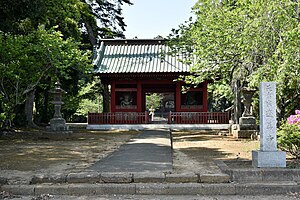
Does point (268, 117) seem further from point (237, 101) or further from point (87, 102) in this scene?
point (87, 102)

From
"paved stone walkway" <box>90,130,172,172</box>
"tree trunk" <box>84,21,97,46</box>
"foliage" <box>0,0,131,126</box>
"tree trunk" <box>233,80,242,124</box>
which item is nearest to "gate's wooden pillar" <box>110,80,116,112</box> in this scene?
"foliage" <box>0,0,131,126</box>

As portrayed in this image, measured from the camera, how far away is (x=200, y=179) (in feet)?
21.2

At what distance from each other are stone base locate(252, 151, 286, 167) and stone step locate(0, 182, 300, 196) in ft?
2.62

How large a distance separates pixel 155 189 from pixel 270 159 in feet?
8.57

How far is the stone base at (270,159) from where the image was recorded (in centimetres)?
694

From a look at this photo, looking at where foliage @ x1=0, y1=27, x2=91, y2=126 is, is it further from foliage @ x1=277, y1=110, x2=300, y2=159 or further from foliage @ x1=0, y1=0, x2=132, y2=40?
foliage @ x1=277, y1=110, x2=300, y2=159

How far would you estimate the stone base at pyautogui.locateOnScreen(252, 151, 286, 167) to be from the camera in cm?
694

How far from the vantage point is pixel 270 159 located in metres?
6.98

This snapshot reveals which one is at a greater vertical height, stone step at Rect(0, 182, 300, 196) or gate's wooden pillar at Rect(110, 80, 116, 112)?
gate's wooden pillar at Rect(110, 80, 116, 112)

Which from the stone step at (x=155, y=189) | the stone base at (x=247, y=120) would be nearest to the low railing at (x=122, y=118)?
the stone base at (x=247, y=120)

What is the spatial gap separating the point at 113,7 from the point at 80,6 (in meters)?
8.58

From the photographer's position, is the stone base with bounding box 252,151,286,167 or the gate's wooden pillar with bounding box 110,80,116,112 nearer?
the stone base with bounding box 252,151,286,167

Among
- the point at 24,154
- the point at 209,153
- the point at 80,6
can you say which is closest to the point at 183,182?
the point at 209,153

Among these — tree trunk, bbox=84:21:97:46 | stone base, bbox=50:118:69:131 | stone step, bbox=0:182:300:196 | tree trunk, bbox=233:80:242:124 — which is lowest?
stone step, bbox=0:182:300:196
